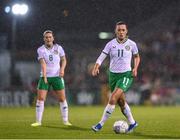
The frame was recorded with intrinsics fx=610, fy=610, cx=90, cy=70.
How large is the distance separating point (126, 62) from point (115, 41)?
0.51 metres

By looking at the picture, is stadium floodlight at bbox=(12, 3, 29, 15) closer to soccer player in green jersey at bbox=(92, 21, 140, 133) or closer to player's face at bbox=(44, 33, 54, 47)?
player's face at bbox=(44, 33, 54, 47)

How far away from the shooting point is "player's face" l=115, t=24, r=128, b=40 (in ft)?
42.5

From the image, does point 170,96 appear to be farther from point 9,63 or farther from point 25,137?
point 25,137

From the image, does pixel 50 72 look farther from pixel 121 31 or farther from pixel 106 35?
pixel 106 35

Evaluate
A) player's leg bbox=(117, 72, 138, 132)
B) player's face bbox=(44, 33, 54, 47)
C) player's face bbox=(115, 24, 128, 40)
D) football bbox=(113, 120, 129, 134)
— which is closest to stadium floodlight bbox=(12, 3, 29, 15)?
player's face bbox=(44, 33, 54, 47)

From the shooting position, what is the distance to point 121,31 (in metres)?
13.1

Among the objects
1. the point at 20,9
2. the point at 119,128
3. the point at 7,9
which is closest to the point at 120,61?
the point at 119,128

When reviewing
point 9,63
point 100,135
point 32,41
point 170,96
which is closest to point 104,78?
point 170,96

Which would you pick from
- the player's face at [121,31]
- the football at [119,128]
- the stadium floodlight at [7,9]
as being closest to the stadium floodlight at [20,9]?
the stadium floodlight at [7,9]

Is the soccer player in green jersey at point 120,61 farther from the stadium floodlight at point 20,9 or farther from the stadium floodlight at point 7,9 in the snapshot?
the stadium floodlight at point 7,9

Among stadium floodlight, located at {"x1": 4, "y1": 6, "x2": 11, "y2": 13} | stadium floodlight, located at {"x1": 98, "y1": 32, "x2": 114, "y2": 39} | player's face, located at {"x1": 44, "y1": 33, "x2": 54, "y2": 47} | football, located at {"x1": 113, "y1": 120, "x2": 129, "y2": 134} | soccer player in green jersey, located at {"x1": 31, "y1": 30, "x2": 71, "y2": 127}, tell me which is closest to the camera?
football, located at {"x1": 113, "y1": 120, "x2": 129, "y2": 134}

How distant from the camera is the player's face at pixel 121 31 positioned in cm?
1297

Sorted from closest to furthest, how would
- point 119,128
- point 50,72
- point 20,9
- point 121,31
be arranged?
point 119,128 → point 121,31 → point 50,72 → point 20,9

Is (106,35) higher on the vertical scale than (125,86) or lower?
higher
